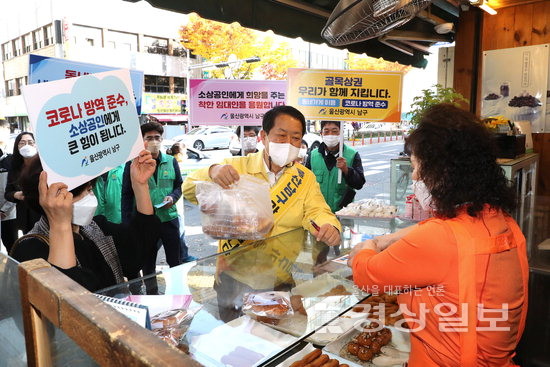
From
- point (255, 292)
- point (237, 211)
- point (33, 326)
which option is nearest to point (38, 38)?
point (237, 211)

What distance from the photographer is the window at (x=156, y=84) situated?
25656mm

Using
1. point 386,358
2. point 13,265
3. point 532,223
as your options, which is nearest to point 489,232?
point 386,358

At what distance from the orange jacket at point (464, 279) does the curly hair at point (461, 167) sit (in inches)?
2.1

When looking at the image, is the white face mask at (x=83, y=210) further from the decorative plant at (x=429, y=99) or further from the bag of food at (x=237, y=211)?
the decorative plant at (x=429, y=99)

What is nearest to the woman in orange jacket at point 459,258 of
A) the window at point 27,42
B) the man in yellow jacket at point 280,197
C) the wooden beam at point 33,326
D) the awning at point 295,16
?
the man in yellow jacket at point 280,197

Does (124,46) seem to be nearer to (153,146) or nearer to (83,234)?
(153,146)

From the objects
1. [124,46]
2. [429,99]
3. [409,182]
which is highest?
[124,46]

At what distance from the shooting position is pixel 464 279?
1245 mm

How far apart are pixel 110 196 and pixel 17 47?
94.5 feet

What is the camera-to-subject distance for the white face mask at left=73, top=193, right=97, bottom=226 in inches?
67.0

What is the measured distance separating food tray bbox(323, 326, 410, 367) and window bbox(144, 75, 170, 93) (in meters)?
26.1

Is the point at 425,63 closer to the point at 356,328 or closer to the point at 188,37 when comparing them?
the point at 356,328

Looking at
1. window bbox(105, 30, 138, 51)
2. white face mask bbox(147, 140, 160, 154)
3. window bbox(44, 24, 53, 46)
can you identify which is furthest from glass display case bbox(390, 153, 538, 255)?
window bbox(44, 24, 53, 46)

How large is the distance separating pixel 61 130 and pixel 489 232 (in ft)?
5.09
